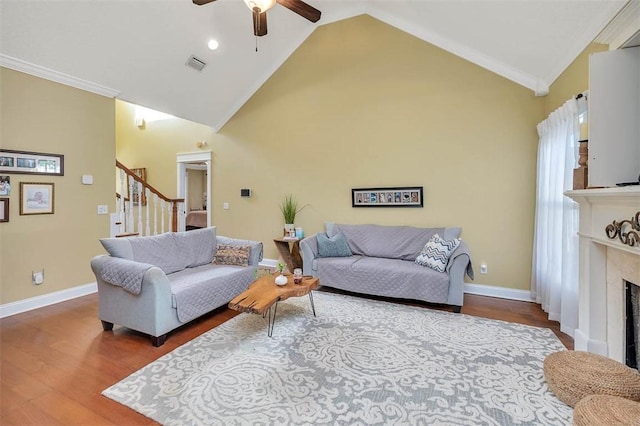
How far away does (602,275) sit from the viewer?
6.59 ft

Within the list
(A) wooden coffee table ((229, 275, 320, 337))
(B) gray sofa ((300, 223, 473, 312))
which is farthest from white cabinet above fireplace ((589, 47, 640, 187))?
(A) wooden coffee table ((229, 275, 320, 337))

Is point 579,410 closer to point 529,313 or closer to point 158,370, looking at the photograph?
point 529,313

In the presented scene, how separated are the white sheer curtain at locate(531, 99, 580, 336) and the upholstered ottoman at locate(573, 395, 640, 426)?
1.50 m

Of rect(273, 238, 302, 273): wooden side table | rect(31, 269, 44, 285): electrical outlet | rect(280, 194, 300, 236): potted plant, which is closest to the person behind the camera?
rect(31, 269, 44, 285): electrical outlet

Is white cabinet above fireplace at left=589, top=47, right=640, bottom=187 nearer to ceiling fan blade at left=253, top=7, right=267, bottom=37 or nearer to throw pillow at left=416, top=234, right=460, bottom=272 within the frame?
throw pillow at left=416, top=234, right=460, bottom=272

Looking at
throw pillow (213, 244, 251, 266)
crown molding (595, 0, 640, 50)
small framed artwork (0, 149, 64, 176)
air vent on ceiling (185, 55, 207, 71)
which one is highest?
air vent on ceiling (185, 55, 207, 71)

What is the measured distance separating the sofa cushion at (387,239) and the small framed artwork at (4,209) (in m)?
3.90

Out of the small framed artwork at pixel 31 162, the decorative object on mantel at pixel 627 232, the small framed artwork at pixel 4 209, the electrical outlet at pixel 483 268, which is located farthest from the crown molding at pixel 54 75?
Answer: the electrical outlet at pixel 483 268

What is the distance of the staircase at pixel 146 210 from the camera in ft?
15.3

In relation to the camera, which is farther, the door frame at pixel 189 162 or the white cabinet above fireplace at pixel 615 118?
the door frame at pixel 189 162

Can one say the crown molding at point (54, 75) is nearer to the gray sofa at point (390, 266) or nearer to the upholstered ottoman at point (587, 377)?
the gray sofa at point (390, 266)

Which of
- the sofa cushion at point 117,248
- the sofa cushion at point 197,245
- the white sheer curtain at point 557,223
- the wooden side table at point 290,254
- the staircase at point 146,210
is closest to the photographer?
the white sheer curtain at point 557,223

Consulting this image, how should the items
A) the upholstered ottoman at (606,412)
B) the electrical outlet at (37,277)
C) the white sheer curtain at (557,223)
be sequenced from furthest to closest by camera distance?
the electrical outlet at (37,277), the white sheer curtain at (557,223), the upholstered ottoman at (606,412)

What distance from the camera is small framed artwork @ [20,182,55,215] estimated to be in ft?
11.0
